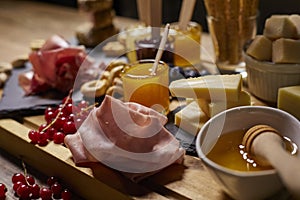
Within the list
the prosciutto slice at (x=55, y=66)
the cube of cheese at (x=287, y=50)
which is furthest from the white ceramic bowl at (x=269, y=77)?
the prosciutto slice at (x=55, y=66)

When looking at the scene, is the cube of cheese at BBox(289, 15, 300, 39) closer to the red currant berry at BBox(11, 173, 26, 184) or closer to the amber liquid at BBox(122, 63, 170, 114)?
the amber liquid at BBox(122, 63, 170, 114)

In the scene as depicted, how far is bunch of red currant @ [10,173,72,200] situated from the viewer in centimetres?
73

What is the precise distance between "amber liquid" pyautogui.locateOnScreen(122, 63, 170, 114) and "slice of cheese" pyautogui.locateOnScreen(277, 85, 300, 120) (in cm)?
19

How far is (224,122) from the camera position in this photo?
27.0 inches

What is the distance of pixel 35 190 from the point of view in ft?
2.41

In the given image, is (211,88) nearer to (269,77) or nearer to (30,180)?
(269,77)

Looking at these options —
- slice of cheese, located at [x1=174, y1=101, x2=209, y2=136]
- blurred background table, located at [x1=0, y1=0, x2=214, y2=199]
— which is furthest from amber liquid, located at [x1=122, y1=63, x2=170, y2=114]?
blurred background table, located at [x1=0, y1=0, x2=214, y2=199]

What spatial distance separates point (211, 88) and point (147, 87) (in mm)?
119

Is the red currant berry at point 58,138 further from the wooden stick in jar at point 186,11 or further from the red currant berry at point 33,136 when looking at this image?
the wooden stick in jar at point 186,11

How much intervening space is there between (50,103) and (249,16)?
430mm

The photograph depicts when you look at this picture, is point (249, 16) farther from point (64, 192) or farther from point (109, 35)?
point (64, 192)

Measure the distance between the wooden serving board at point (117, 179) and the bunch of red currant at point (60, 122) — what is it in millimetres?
14

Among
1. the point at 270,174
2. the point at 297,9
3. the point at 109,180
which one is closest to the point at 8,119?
the point at 109,180

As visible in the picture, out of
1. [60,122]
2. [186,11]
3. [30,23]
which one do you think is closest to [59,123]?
[60,122]
